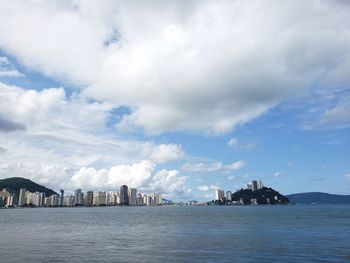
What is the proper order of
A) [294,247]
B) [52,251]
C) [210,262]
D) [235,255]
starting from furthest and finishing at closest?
[294,247]
[52,251]
[235,255]
[210,262]

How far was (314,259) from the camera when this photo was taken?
4766cm

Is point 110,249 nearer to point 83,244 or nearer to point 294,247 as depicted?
point 83,244

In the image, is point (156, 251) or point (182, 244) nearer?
point (156, 251)

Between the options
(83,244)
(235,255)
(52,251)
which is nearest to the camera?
(235,255)

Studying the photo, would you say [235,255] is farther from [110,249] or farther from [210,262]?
[110,249]

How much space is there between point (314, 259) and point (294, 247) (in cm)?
1248

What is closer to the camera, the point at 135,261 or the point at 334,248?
the point at 135,261

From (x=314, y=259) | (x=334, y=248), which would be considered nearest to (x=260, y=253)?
(x=314, y=259)

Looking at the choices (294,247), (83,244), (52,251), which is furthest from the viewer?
(83,244)

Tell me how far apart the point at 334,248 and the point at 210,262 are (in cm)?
2509

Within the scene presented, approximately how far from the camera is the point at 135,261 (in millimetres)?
46219

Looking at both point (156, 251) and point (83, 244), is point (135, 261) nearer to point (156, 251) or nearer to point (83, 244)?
point (156, 251)

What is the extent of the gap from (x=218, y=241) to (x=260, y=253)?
15698mm

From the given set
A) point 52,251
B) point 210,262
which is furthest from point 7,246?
point 210,262
